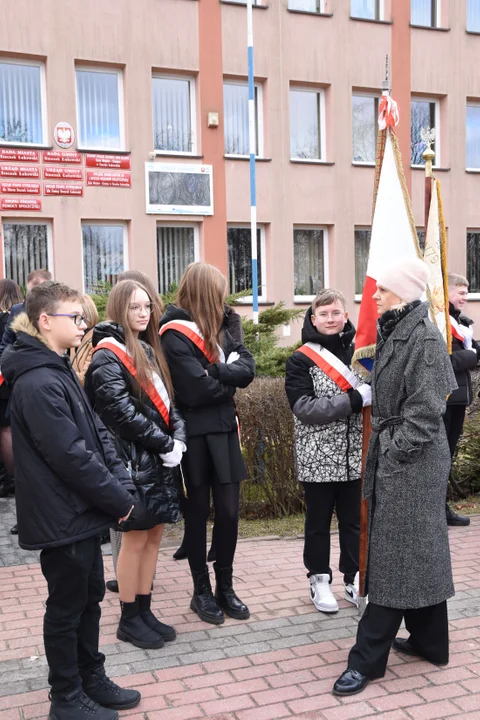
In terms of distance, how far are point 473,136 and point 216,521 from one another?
19111 mm

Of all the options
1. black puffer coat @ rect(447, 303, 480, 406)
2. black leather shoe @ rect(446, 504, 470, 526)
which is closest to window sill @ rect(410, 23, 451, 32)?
black puffer coat @ rect(447, 303, 480, 406)

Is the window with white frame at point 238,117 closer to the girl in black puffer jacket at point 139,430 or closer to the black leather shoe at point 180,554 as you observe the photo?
the black leather shoe at point 180,554

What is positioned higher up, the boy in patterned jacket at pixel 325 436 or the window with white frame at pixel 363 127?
the window with white frame at pixel 363 127

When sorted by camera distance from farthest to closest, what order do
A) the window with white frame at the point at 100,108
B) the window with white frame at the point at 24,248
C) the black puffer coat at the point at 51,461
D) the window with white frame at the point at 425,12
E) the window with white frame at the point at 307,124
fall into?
the window with white frame at the point at 425,12 → the window with white frame at the point at 307,124 → the window with white frame at the point at 100,108 → the window with white frame at the point at 24,248 → the black puffer coat at the point at 51,461

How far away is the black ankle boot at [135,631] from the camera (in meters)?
4.02

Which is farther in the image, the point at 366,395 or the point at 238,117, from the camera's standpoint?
the point at 238,117

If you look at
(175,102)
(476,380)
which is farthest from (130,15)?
(476,380)

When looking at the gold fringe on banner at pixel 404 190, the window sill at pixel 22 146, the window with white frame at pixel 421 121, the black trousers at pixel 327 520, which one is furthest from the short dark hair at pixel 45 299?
the window with white frame at pixel 421 121

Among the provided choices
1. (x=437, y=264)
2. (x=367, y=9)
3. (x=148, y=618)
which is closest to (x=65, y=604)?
(x=148, y=618)

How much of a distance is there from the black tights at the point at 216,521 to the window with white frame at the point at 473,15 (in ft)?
64.5

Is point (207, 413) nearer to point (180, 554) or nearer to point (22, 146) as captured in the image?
point (180, 554)

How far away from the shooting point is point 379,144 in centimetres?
455

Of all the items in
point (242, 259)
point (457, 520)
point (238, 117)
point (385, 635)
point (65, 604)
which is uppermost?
point (238, 117)

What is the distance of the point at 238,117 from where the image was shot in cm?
1836
